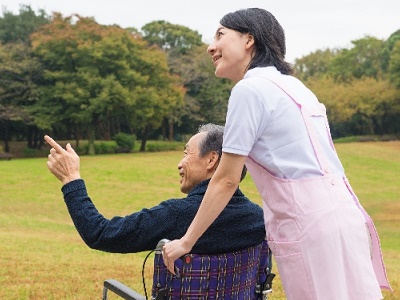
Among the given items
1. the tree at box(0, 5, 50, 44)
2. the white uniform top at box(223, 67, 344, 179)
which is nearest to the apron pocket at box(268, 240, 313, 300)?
the white uniform top at box(223, 67, 344, 179)

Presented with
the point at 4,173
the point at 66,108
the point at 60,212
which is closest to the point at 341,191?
the point at 60,212

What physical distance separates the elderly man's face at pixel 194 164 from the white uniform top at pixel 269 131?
44cm

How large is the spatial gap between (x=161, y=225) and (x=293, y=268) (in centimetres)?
44

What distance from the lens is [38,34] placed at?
34562 mm

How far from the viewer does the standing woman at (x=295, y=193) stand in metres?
1.74

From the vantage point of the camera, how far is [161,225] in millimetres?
1981

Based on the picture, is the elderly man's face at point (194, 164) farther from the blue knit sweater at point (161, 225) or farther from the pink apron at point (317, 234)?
the pink apron at point (317, 234)

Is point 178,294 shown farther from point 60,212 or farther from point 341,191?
point 60,212

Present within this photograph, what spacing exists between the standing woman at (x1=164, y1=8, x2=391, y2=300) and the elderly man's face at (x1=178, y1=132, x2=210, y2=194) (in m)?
0.40

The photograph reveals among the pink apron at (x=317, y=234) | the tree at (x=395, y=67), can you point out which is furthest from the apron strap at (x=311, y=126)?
the tree at (x=395, y=67)

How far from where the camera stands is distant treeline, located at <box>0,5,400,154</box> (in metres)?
33.2

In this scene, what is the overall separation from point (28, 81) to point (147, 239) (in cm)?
3307

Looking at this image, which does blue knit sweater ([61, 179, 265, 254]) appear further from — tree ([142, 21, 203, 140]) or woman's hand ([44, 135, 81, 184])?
tree ([142, 21, 203, 140])

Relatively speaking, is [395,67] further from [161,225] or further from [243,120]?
[243,120]
